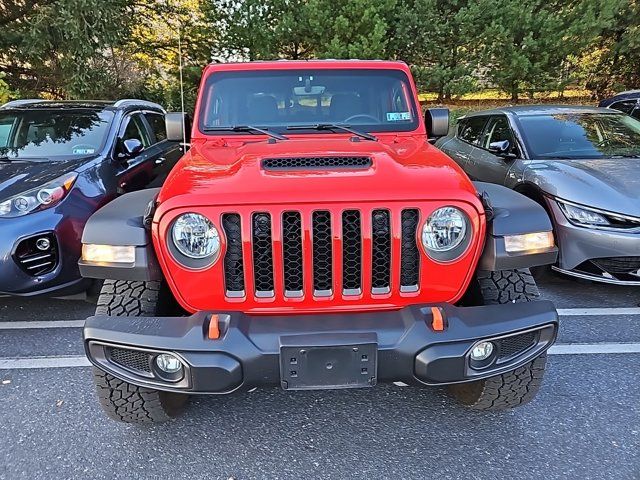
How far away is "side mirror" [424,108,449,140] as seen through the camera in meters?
3.60

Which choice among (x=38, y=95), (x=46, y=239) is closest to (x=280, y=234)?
(x=46, y=239)

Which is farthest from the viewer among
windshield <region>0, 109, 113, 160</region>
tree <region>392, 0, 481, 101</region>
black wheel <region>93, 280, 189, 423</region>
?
tree <region>392, 0, 481, 101</region>

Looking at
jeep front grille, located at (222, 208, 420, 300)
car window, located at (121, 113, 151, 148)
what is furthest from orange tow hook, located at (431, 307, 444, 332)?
car window, located at (121, 113, 151, 148)

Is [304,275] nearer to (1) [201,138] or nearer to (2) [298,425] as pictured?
(2) [298,425]

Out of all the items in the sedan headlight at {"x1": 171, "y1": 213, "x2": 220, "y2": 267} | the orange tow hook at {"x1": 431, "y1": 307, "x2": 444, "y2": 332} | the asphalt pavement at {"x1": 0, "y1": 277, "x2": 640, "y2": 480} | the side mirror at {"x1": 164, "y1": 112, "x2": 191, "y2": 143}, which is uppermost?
the side mirror at {"x1": 164, "y1": 112, "x2": 191, "y2": 143}

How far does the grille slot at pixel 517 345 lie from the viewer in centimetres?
226

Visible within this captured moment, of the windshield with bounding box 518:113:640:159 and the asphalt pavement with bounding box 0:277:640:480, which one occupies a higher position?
the windshield with bounding box 518:113:640:159

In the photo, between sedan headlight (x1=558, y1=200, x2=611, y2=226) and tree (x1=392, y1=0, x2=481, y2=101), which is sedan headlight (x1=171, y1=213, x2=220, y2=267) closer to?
sedan headlight (x1=558, y1=200, x2=611, y2=226)

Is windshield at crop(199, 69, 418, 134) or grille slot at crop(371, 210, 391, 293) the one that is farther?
windshield at crop(199, 69, 418, 134)

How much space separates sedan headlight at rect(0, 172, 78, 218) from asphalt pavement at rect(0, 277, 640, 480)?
40.8 inches

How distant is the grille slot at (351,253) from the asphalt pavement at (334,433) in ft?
2.86

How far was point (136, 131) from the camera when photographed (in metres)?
5.46

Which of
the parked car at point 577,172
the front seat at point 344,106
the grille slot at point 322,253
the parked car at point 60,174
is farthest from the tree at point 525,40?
the grille slot at point 322,253

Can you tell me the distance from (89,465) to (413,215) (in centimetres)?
190
